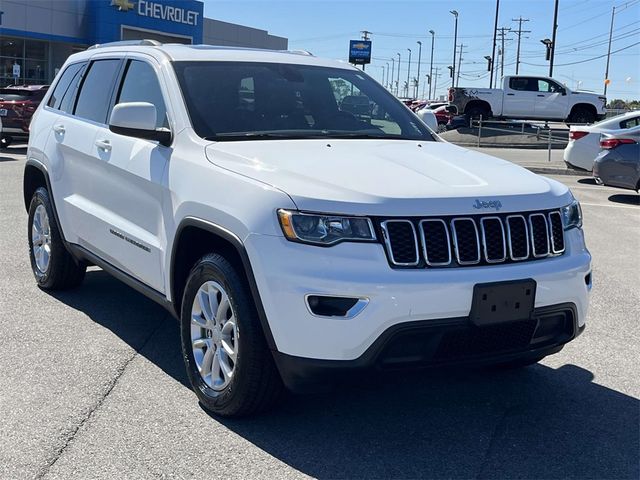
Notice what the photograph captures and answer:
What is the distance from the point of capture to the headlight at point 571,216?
13.2 ft

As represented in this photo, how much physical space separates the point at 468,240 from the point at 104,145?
8.64 ft

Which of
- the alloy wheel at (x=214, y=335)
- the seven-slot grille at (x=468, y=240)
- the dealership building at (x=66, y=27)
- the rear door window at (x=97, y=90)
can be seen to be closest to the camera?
the seven-slot grille at (x=468, y=240)

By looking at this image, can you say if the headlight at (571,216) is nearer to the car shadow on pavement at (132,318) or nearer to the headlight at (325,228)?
the headlight at (325,228)

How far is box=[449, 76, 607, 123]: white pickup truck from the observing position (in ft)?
102

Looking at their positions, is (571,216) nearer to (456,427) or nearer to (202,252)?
(456,427)

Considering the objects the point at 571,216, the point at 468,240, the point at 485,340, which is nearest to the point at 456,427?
the point at 485,340

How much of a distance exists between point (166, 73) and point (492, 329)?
249cm

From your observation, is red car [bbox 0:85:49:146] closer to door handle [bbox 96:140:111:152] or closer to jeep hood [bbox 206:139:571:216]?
door handle [bbox 96:140:111:152]

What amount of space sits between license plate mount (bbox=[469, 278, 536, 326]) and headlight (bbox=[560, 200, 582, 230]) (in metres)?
0.55

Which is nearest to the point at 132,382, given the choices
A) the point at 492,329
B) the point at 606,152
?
the point at 492,329

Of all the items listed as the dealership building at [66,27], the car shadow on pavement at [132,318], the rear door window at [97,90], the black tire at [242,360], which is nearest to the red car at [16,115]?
the car shadow on pavement at [132,318]

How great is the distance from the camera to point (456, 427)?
3.95m

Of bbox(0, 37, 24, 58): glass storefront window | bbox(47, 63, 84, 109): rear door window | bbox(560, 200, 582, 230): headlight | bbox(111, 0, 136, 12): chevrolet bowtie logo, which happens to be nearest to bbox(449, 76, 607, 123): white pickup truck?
bbox(111, 0, 136, 12): chevrolet bowtie logo

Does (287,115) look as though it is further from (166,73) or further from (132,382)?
(132,382)
